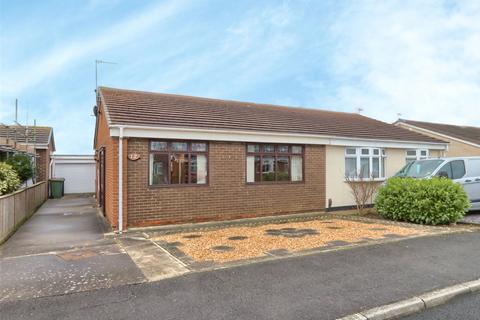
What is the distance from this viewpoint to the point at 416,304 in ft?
13.4

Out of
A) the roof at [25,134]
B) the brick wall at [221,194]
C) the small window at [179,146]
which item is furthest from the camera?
the roof at [25,134]

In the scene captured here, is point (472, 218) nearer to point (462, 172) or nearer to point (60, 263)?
point (462, 172)

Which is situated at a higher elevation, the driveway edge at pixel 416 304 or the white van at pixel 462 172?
the white van at pixel 462 172

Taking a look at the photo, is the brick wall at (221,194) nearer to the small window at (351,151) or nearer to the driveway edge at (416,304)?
the small window at (351,151)

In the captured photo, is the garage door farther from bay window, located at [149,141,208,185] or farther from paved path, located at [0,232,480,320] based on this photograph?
paved path, located at [0,232,480,320]

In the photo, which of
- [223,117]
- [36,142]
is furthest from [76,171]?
[223,117]

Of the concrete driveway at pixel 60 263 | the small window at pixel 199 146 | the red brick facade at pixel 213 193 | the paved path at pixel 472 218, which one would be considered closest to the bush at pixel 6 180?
the concrete driveway at pixel 60 263

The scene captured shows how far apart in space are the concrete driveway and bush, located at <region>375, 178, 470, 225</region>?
26.7ft

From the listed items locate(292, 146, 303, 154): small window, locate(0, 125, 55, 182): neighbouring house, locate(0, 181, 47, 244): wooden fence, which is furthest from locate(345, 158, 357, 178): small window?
locate(0, 125, 55, 182): neighbouring house

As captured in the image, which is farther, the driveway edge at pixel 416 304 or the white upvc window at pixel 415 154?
the white upvc window at pixel 415 154

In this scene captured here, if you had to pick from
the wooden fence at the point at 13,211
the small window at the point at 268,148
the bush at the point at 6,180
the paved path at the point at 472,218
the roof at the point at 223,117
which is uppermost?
the roof at the point at 223,117

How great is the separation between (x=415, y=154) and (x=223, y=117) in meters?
9.39

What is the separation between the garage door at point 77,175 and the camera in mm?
23484

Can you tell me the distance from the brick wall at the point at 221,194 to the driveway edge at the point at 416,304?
664cm
